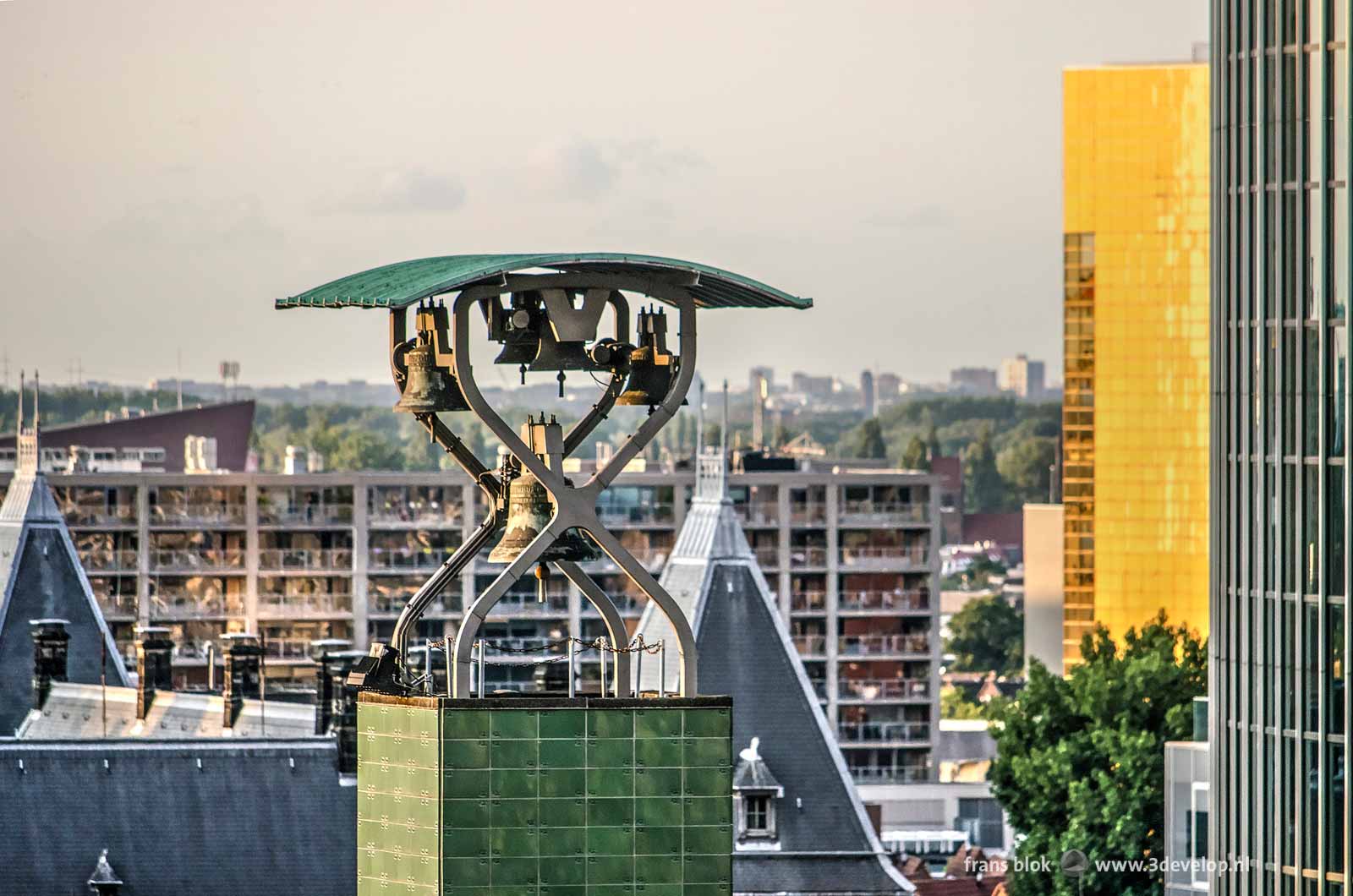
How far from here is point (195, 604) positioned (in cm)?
19338

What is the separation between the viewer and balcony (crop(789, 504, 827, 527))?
194m

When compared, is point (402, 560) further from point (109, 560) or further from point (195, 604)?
point (109, 560)

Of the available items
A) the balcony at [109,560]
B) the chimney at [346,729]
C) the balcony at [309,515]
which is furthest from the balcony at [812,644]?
the chimney at [346,729]

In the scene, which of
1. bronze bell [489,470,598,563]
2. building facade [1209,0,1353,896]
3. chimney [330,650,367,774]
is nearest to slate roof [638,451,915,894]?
chimney [330,650,367,774]

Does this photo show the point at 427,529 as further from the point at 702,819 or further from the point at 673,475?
the point at 702,819

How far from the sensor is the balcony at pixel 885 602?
194m

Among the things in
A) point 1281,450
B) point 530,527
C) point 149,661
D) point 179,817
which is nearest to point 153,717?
point 149,661

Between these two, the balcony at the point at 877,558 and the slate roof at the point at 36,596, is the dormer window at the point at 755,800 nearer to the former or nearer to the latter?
the slate roof at the point at 36,596

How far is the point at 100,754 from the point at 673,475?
318 ft

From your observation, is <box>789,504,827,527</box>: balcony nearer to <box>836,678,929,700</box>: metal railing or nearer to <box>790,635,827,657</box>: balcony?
<box>790,635,827,657</box>: balcony

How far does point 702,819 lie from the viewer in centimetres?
4644

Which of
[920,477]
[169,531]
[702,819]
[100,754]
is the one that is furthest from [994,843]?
[702,819]

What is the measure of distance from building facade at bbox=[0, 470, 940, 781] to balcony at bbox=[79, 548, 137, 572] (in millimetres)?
86

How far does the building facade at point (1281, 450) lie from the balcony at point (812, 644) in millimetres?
112882
